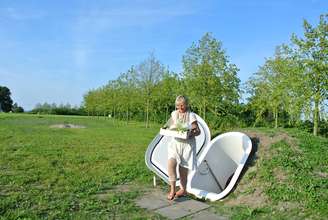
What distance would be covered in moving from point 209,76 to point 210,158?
386 inches

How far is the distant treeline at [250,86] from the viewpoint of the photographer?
11.2 meters

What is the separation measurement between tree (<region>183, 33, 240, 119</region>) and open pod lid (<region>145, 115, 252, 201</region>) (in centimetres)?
915

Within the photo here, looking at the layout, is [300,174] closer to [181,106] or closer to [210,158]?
[210,158]

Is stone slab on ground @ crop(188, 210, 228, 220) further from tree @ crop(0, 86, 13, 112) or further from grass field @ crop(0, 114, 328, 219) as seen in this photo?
tree @ crop(0, 86, 13, 112)

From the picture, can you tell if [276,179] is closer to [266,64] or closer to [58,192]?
[58,192]

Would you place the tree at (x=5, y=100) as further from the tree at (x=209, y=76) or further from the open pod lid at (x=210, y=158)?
the open pod lid at (x=210, y=158)

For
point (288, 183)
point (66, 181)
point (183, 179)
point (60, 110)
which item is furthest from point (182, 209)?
point (60, 110)

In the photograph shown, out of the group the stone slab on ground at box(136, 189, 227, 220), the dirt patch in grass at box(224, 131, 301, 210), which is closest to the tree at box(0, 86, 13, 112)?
the stone slab on ground at box(136, 189, 227, 220)

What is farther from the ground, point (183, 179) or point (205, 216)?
point (183, 179)

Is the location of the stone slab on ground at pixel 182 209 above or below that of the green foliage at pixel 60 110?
below

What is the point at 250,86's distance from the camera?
2156cm

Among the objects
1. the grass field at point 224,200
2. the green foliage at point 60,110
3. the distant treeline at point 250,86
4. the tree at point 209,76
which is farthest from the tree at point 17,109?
the grass field at point 224,200

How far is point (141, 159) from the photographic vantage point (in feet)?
30.5

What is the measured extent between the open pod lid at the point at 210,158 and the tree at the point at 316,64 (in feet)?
20.5
